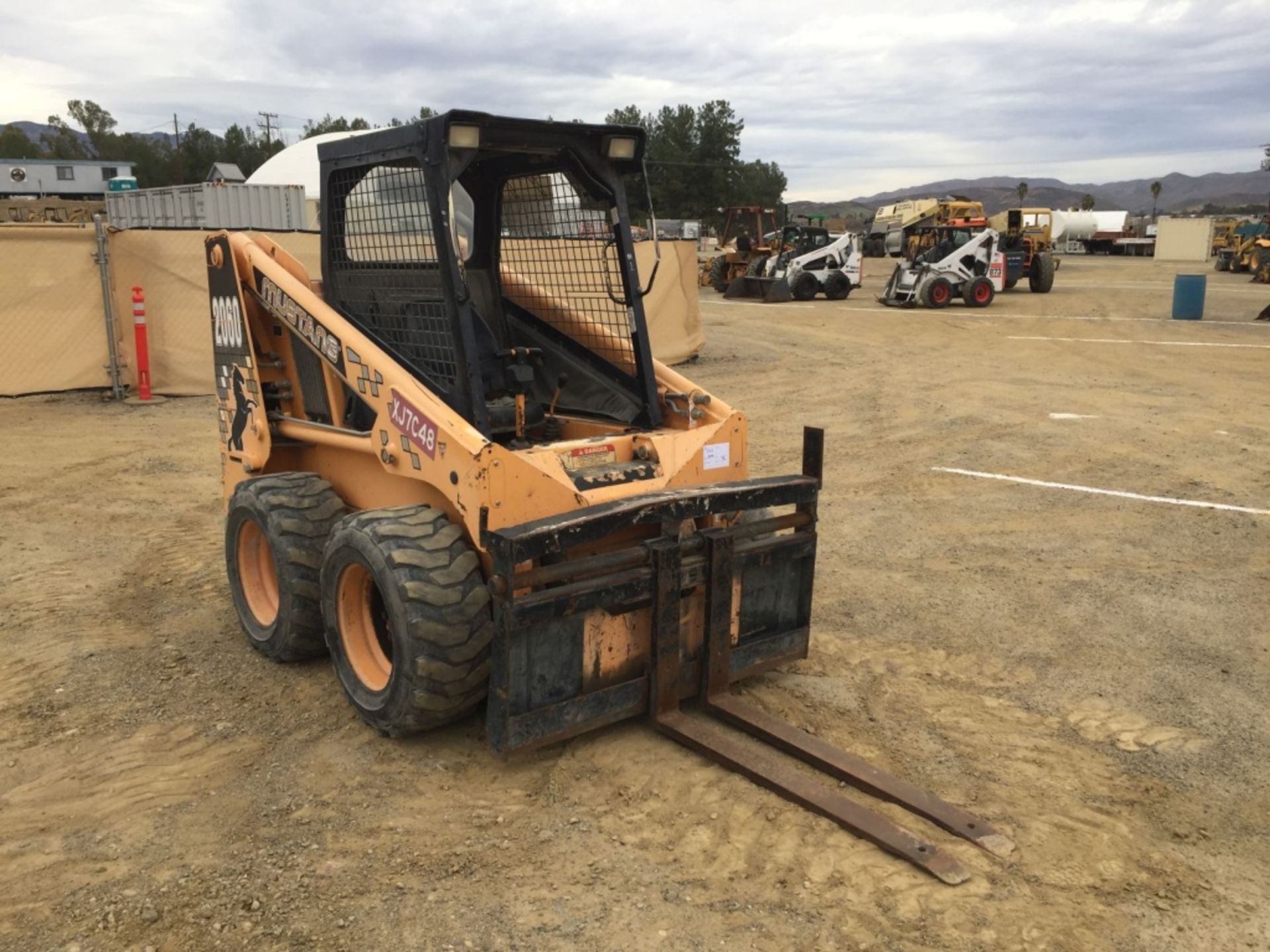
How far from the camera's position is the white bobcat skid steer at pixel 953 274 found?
24.0 m

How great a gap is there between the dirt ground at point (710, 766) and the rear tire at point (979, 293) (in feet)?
53.5

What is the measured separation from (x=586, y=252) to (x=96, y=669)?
9.89 ft

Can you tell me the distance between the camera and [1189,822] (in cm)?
371

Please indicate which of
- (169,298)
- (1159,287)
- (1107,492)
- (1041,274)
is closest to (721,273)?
(1041,274)

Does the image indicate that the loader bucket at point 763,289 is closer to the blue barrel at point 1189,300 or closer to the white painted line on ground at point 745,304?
the white painted line on ground at point 745,304

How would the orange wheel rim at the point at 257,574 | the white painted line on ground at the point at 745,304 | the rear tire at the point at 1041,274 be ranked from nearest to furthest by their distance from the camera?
1. the orange wheel rim at the point at 257,574
2. the white painted line on ground at the point at 745,304
3. the rear tire at the point at 1041,274

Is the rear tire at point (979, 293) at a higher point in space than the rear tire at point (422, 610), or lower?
higher

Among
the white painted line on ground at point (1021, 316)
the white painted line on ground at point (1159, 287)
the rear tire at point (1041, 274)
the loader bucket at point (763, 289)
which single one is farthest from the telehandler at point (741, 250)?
the white painted line on ground at point (1159, 287)

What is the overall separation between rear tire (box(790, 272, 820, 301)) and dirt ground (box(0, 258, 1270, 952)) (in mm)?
18499

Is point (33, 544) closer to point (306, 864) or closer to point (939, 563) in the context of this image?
point (306, 864)

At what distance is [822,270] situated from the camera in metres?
26.7

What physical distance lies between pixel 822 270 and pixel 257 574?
23.1 meters

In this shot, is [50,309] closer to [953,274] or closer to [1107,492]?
[1107,492]

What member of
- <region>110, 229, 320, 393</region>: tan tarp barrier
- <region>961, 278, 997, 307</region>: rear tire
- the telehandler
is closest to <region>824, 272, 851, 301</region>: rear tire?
the telehandler
